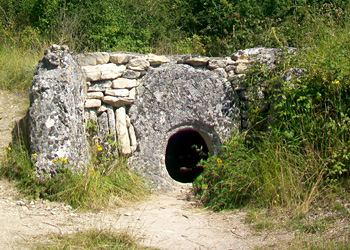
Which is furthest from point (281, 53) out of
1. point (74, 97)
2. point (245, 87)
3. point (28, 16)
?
point (28, 16)

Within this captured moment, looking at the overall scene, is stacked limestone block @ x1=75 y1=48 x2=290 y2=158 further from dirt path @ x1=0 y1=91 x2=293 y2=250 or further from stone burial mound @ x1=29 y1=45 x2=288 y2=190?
dirt path @ x1=0 y1=91 x2=293 y2=250

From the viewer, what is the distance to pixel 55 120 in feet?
15.8

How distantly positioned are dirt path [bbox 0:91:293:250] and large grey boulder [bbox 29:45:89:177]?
0.47m

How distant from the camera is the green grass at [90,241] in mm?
3617

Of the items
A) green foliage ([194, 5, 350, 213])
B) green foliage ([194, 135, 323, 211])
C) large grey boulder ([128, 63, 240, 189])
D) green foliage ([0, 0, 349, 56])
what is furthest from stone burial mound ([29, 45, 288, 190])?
green foliage ([0, 0, 349, 56])

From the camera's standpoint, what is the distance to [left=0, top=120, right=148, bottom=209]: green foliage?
467cm

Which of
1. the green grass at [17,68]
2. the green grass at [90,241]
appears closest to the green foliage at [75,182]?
the green grass at [90,241]

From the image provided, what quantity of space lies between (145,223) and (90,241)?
0.85 meters

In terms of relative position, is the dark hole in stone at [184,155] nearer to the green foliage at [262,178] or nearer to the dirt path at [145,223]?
the green foliage at [262,178]

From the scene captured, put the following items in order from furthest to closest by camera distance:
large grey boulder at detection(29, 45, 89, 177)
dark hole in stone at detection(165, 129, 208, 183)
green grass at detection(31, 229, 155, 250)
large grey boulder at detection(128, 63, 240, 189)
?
dark hole in stone at detection(165, 129, 208, 183) < large grey boulder at detection(128, 63, 240, 189) < large grey boulder at detection(29, 45, 89, 177) < green grass at detection(31, 229, 155, 250)

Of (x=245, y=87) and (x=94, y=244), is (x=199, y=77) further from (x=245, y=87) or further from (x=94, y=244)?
(x=94, y=244)

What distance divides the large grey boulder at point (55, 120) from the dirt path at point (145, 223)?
0.47m

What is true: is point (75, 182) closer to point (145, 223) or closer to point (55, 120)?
point (55, 120)

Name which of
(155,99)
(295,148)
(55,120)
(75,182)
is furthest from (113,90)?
(295,148)
